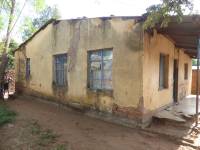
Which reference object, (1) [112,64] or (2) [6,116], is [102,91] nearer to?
(1) [112,64]

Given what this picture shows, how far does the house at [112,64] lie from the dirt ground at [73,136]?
Answer: 736 millimetres

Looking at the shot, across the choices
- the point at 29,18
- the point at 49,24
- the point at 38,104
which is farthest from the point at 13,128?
the point at 29,18

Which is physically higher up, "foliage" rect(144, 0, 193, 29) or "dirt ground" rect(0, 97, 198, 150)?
"foliage" rect(144, 0, 193, 29)

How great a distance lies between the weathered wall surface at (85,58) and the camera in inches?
329

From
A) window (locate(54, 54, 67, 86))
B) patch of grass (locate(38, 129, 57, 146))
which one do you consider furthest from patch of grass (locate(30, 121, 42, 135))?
window (locate(54, 54, 67, 86))

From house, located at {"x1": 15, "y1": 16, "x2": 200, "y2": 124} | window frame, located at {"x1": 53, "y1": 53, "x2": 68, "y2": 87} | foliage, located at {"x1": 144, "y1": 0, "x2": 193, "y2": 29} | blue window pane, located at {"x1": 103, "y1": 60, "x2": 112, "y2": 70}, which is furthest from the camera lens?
window frame, located at {"x1": 53, "y1": 53, "x2": 68, "y2": 87}

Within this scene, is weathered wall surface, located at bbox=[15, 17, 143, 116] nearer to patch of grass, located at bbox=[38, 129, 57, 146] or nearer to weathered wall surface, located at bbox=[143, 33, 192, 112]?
weathered wall surface, located at bbox=[143, 33, 192, 112]

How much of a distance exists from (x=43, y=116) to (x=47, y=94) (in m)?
2.92

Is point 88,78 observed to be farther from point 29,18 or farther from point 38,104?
point 29,18

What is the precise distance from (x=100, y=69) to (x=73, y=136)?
3018 millimetres

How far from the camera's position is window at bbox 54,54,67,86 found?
11664mm

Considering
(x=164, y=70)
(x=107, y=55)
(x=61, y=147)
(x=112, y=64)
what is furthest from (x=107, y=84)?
(x=61, y=147)

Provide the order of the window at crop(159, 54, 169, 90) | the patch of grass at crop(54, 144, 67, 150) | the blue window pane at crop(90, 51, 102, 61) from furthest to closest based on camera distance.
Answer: the window at crop(159, 54, 169, 90) < the blue window pane at crop(90, 51, 102, 61) < the patch of grass at crop(54, 144, 67, 150)

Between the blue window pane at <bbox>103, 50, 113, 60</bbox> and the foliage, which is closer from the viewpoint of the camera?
the foliage
